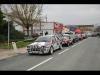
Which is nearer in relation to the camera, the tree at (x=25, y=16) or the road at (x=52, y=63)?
the road at (x=52, y=63)

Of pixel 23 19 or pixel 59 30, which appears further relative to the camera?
pixel 59 30

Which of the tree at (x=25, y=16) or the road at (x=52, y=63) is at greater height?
the tree at (x=25, y=16)

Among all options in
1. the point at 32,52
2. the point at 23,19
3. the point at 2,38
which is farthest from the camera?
the point at 23,19

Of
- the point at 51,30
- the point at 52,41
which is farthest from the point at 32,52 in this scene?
the point at 51,30

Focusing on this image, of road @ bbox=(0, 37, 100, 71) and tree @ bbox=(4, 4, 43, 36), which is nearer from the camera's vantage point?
road @ bbox=(0, 37, 100, 71)

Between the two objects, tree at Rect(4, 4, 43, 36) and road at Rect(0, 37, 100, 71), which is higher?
tree at Rect(4, 4, 43, 36)

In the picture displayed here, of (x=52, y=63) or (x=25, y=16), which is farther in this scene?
(x=25, y=16)

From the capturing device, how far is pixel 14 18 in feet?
134

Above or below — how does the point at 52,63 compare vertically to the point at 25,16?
below
